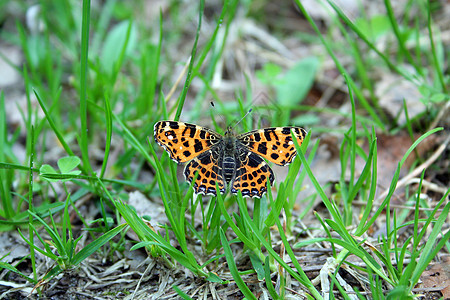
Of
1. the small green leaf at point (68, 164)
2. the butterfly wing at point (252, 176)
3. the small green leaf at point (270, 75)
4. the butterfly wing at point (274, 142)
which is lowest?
the butterfly wing at point (252, 176)

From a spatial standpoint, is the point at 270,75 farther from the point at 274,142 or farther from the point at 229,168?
the point at 229,168

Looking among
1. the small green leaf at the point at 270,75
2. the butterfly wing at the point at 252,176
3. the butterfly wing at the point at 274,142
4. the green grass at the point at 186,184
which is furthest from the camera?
the small green leaf at the point at 270,75

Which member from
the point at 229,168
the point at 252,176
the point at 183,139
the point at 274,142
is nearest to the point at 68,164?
the point at 183,139

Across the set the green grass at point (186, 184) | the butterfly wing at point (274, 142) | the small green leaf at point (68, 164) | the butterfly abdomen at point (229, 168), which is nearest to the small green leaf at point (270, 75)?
the green grass at point (186, 184)

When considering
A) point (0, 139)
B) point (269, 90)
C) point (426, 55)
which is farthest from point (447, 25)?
point (0, 139)

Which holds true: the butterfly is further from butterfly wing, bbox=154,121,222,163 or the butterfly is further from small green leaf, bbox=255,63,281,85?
small green leaf, bbox=255,63,281,85

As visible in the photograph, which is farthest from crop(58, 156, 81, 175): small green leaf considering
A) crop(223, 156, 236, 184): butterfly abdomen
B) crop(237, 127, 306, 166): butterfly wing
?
crop(237, 127, 306, 166): butterfly wing

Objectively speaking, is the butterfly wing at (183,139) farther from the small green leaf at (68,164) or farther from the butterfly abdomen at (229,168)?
the small green leaf at (68,164)
